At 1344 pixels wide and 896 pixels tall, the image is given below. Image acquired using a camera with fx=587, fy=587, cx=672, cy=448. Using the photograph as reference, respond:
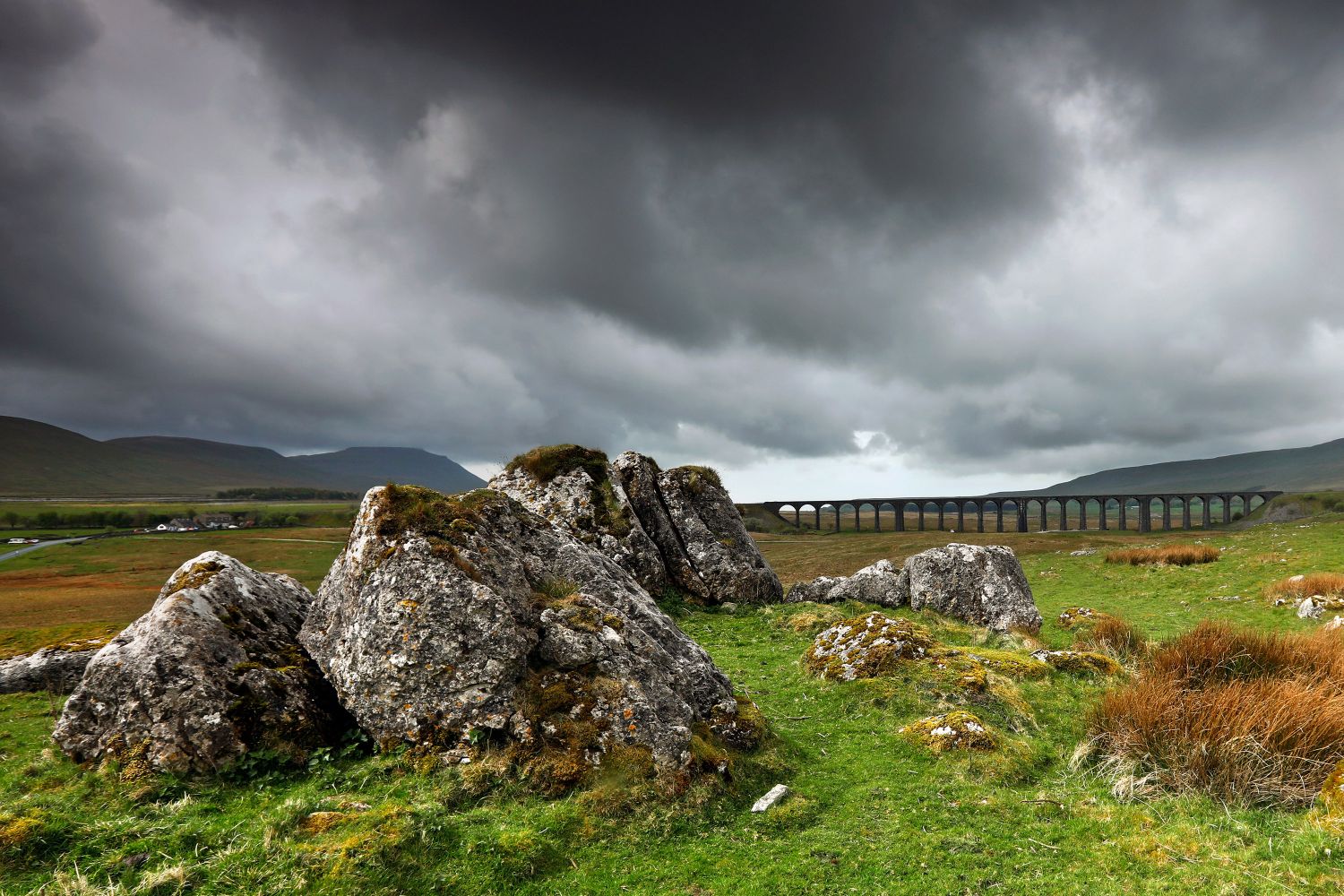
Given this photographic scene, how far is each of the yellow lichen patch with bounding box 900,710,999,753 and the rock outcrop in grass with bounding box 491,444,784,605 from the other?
12.4 metres

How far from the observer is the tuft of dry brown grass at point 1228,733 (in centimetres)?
768

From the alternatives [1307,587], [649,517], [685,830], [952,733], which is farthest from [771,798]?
[1307,587]

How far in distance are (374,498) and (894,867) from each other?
10.0 metres

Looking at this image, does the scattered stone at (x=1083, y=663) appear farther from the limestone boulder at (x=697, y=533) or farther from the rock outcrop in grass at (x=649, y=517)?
the rock outcrop in grass at (x=649, y=517)

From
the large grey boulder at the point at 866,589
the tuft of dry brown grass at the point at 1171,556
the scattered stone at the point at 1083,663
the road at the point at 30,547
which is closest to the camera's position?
the scattered stone at the point at 1083,663

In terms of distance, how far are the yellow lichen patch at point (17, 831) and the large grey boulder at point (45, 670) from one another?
765cm

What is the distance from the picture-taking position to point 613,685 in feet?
30.0

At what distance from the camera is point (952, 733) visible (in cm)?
980

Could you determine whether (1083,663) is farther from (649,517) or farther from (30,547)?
(30,547)

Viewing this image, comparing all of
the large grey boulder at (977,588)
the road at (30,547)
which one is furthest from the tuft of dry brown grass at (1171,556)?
the road at (30,547)

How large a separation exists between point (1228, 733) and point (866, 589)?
17318 millimetres

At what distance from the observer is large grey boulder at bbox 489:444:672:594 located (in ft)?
69.9

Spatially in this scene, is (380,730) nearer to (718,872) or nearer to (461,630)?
(461,630)

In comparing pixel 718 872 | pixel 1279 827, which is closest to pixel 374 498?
pixel 718 872
